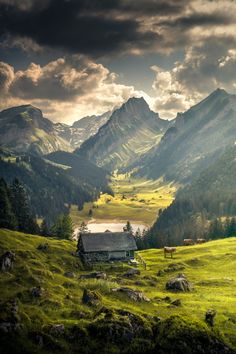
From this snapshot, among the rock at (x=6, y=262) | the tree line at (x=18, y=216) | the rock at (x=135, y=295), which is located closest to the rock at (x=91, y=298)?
the rock at (x=135, y=295)

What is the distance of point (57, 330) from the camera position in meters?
47.9

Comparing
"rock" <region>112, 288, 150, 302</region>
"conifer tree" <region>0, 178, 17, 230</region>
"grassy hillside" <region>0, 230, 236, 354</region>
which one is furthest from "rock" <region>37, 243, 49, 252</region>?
"rock" <region>112, 288, 150, 302</region>

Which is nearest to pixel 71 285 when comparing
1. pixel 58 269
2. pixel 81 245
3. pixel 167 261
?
pixel 58 269

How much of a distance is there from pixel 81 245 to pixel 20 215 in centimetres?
4831

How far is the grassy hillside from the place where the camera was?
4650cm

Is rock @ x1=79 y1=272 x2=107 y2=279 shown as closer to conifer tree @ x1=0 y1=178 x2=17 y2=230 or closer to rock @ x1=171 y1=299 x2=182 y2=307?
rock @ x1=171 y1=299 x2=182 y2=307

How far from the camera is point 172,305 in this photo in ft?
208

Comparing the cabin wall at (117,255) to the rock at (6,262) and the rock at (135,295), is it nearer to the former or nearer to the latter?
the rock at (6,262)

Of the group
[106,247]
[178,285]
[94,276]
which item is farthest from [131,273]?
[106,247]

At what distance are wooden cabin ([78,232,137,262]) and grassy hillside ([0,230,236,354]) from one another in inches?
502

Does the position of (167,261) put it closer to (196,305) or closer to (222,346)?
(196,305)

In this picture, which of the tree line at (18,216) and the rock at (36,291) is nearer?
the rock at (36,291)

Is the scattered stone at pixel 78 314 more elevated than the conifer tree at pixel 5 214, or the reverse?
the conifer tree at pixel 5 214

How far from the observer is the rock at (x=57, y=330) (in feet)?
155
